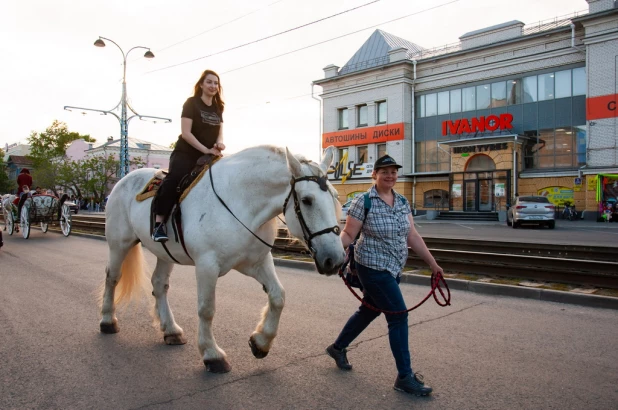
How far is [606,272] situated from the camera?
852 centimetres

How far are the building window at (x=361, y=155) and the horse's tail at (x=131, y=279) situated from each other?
35.8m

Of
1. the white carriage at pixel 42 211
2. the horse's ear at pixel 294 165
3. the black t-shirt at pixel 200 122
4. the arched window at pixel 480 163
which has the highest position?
the arched window at pixel 480 163

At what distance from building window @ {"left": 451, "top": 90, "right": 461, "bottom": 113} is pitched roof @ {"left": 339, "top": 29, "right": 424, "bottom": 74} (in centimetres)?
598

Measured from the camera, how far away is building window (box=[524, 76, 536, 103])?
1270 inches

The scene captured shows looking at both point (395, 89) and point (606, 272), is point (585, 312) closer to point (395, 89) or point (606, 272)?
point (606, 272)

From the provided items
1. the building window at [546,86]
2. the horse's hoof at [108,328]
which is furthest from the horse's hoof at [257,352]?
the building window at [546,86]

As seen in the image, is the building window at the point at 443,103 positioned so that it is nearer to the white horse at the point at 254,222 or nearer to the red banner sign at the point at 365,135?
the red banner sign at the point at 365,135

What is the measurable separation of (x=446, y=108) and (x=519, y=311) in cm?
3214

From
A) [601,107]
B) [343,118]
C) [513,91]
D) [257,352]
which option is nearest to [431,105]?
[513,91]

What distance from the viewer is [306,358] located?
4.53 m

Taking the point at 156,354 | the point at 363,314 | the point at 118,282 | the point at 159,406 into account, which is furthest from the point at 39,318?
the point at 363,314

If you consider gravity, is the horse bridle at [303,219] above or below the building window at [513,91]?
below

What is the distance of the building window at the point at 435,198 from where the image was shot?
35844 millimetres

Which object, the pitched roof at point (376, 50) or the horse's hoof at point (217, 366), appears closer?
the horse's hoof at point (217, 366)
